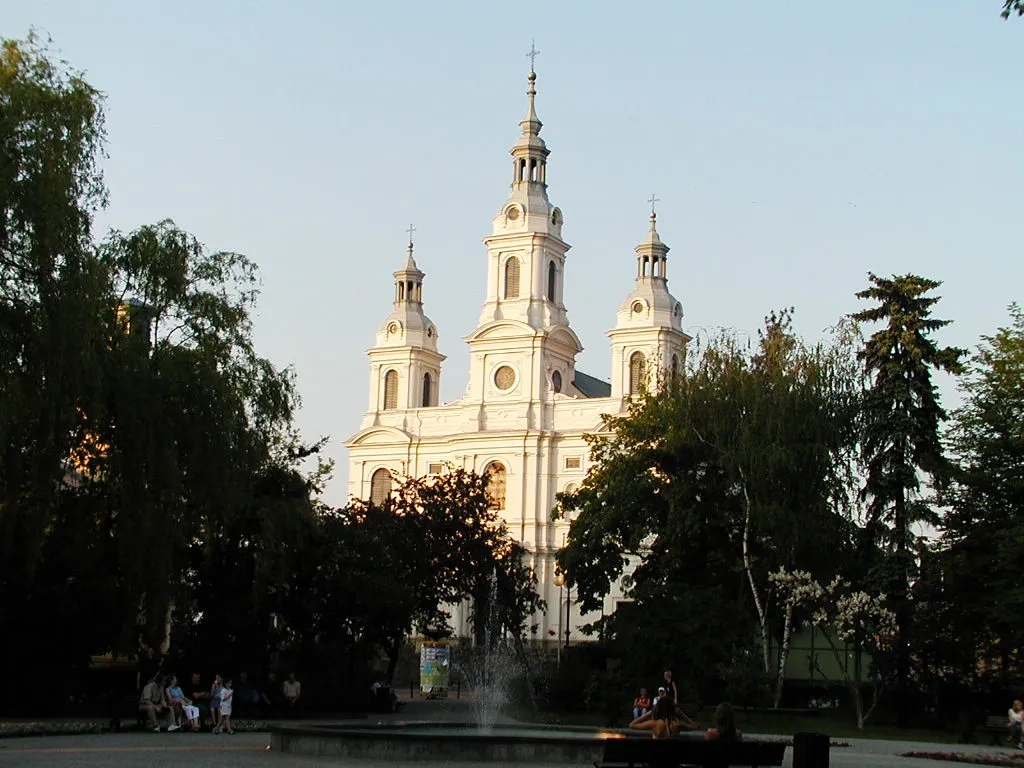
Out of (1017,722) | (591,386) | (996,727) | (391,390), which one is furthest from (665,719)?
(591,386)

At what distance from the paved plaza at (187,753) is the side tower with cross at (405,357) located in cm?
6189

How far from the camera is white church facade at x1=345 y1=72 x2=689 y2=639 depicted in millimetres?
80125

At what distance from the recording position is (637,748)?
17.8 m

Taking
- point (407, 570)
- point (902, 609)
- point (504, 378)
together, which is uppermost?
point (504, 378)

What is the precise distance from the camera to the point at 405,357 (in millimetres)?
89375

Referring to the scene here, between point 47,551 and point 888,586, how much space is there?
19.5 metres

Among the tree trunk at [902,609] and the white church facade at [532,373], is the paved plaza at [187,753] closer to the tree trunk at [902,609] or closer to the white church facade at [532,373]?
the tree trunk at [902,609]

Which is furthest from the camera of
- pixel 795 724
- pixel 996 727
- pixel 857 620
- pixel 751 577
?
pixel 751 577

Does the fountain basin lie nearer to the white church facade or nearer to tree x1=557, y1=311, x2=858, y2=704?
tree x1=557, y1=311, x2=858, y2=704

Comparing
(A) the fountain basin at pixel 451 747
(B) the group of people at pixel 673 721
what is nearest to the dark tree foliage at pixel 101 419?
(A) the fountain basin at pixel 451 747

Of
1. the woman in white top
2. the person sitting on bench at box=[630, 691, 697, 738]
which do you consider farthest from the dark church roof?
the person sitting on bench at box=[630, 691, 697, 738]

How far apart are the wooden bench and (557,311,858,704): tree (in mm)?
5593

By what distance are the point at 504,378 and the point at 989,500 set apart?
154 ft

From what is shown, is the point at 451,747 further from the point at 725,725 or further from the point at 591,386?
the point at 591,386
